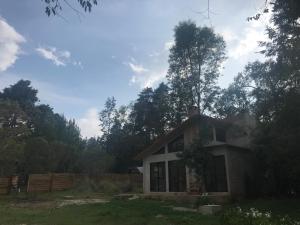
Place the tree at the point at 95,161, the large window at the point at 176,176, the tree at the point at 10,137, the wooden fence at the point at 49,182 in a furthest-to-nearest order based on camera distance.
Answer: the tree at the point at 95,161
the wooden fence at the point at 49,182
the tree at the point at 10,137
the large window at the point at 176,176

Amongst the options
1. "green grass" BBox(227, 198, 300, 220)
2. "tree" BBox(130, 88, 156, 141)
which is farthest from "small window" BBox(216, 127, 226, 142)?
"tree" BBox(130, 88, 156, 141)

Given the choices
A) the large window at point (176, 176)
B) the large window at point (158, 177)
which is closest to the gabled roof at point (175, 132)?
the large window at point (158, 177)

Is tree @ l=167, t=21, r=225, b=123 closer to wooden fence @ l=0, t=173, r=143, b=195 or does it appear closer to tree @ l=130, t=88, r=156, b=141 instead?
wooden fence @ l=0, t=173, r=143, b=195

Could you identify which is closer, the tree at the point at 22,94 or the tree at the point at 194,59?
the tree at the point at 194,59

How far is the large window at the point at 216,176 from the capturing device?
2181cm

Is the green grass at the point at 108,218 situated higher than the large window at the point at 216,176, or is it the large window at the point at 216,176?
the large window at the point at 216,176

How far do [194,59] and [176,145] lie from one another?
10614 millimetres

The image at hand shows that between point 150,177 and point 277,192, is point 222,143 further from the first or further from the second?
point 150,177

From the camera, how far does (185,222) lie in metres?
12.4

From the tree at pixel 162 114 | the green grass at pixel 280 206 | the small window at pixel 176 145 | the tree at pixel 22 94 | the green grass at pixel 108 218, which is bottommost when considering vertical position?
the green grass at pixel 108 218

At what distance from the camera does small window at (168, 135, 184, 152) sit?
2526 centimetres

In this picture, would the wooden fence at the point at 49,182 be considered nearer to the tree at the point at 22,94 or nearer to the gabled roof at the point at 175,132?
the gabled roof at the point at 175,132

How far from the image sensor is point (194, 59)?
32.6 metres

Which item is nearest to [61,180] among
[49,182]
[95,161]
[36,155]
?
[49,182]
